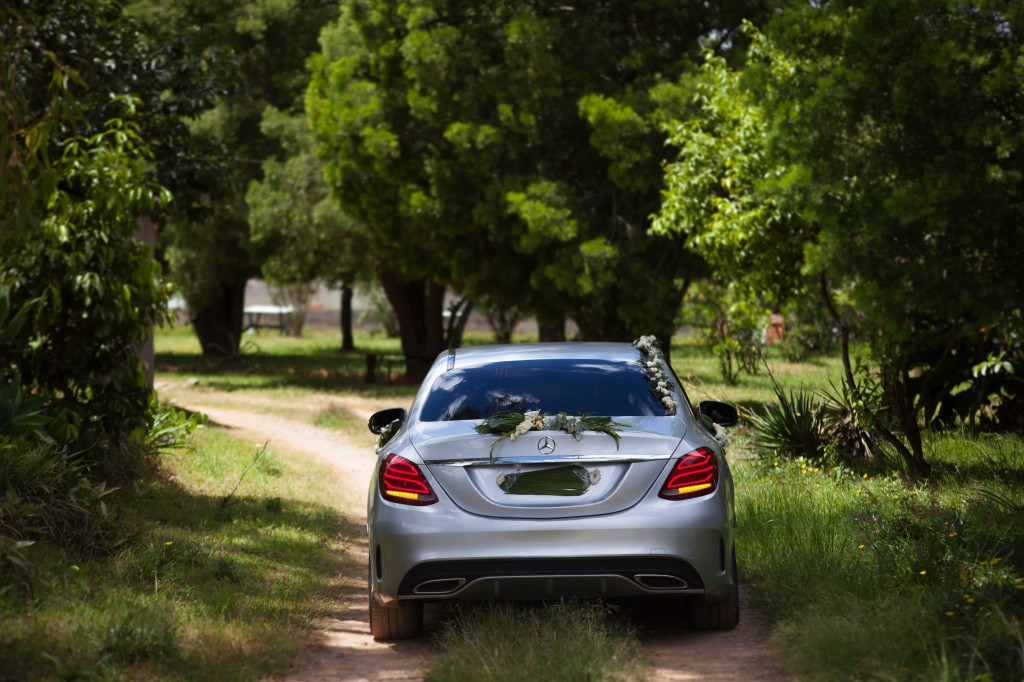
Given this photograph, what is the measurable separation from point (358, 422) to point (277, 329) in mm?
54470

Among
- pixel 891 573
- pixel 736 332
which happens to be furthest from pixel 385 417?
pixel 736 332

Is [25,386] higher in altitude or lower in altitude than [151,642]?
higher

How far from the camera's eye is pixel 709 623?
6.89 meters

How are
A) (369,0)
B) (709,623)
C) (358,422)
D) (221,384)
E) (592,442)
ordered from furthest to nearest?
(221,384), (369,0), (358,422), (709,623), (592,442)

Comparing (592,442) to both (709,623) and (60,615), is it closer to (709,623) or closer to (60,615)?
(709,623)

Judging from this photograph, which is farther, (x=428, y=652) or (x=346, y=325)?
(x=346, y=325)

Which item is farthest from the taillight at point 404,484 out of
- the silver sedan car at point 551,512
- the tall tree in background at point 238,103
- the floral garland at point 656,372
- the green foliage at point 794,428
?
the tall tree in background at point 238,103

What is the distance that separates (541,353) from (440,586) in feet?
6.08

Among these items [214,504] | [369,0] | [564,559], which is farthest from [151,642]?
[369,0]

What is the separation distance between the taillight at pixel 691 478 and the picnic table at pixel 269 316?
204 feet

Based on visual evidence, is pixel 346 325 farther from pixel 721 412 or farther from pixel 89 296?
pixel 721 412

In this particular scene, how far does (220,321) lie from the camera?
39594mm

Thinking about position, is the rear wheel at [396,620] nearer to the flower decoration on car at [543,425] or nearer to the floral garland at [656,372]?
the flower decoration on car at [543,425]

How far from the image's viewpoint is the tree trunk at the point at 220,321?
3931cm
